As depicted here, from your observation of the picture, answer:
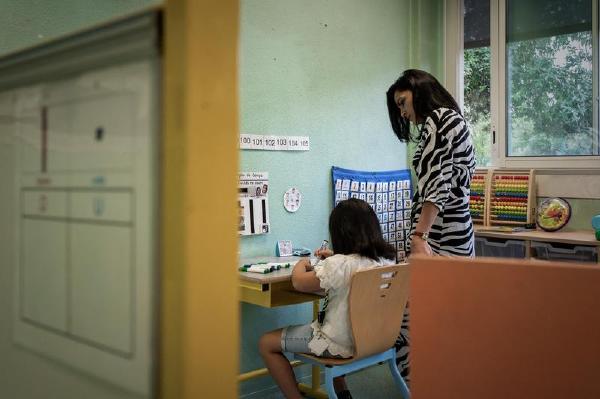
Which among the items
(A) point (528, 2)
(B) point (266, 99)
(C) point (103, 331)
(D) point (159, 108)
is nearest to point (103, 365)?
(C) point (103, 331)

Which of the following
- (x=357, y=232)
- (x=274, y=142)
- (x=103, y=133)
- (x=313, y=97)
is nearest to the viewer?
(x=103, y=133)

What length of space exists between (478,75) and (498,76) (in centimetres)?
17

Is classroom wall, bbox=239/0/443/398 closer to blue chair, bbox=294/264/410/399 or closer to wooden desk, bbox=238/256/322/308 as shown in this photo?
wooden desk, bbox=238/256/322/308

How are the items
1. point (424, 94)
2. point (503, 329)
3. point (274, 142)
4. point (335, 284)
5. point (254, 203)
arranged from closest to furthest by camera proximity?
point (503, 329) < point (335, 284) < point (424, 94) < point (254, 203) < point (274, 142)

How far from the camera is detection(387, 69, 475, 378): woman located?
2.32 meters

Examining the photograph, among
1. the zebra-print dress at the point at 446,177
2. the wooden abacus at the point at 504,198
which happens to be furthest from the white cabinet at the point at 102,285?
the wooden abacus at the point at 504,198

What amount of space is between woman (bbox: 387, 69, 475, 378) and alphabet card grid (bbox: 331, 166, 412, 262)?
3.12 ft

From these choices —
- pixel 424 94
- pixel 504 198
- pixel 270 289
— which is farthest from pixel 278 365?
pixel 504 198

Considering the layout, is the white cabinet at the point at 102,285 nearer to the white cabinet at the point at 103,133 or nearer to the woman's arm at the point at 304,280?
the white cabinet at the point at 103,133

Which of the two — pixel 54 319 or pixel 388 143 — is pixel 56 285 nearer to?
pixel 54 319

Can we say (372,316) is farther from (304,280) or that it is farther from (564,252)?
(564,252)

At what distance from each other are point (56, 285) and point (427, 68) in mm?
3667

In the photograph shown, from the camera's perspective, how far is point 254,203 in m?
2.92

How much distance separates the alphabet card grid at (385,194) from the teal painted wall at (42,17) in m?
1.59
